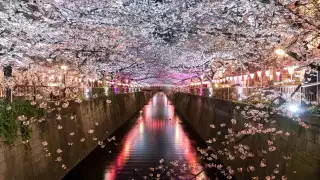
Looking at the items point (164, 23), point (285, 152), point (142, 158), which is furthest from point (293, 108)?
point (142, 158)

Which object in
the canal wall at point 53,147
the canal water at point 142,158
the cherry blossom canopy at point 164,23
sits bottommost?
the canal water at point 142,158

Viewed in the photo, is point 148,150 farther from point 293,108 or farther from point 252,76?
point 293,108

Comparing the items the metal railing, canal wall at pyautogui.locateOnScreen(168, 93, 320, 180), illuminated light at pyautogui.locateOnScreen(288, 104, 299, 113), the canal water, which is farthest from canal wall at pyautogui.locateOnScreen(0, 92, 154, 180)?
illuminated light at pyautogui.locateOnScreen(288, 104, 299, 113)

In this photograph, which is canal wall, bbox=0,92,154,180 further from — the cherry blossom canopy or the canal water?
the cherry blossom canopy

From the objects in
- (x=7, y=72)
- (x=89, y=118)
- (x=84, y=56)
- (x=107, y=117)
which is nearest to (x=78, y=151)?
(x=89, y=118)

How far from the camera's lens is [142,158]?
19.2m

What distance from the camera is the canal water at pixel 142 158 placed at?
51.9 feet

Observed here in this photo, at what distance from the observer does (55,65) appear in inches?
942

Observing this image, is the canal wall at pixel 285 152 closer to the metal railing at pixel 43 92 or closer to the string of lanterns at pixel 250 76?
the string of lanterns at pixel 250 76

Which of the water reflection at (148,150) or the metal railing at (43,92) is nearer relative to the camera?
the metal railing at (43,92)

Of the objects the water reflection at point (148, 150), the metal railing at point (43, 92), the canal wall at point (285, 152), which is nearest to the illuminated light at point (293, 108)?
the canal wall at point (285, 152)

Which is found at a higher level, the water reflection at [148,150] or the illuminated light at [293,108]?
the illuminated light at [293,108]

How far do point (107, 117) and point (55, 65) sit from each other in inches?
258

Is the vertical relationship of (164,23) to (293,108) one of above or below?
above
